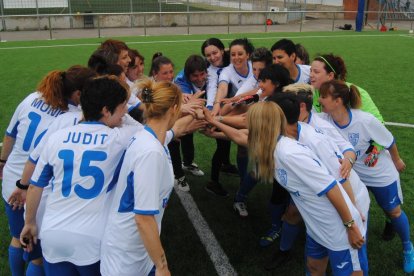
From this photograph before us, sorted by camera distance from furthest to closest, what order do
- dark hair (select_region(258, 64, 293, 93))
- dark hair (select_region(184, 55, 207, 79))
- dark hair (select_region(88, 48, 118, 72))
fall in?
1. dark hair (select_region(184, 55, 207, 79))
2. dark hair (select_region(88, 48, 118, 72))
3. dark hair (select_region(258, 64, 293, 93))

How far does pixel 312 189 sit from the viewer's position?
296 cm

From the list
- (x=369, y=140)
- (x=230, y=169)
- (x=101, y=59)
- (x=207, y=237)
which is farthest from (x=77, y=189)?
(x=230, y=169)

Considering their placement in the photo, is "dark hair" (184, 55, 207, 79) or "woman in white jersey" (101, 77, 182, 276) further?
"dark hair" (184, 55, 207, 79)

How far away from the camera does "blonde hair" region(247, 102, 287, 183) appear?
3002mm

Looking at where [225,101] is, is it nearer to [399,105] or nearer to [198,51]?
[399,105]

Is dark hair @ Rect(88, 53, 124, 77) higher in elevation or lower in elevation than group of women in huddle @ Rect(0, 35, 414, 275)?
higher

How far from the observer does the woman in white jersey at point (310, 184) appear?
2.93 meters

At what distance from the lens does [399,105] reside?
10.3 metres

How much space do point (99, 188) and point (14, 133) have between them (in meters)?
1.30

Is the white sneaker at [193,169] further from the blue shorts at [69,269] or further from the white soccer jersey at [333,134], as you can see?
the blue shorts at [69,269]

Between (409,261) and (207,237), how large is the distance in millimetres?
2153

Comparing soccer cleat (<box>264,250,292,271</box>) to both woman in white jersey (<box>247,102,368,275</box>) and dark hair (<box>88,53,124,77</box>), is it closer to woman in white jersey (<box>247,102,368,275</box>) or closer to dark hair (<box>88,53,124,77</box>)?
woman in white jersey (<box>247,102,368,275</box>)

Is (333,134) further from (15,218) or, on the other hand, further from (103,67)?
(15,218)

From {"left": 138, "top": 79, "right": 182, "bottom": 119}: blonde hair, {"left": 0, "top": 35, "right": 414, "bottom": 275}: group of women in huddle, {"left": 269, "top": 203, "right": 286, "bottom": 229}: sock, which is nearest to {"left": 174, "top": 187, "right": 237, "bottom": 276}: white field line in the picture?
{"left": 0, "top": 35, "right": 414, "bottom": 275}: group of women in huddle
